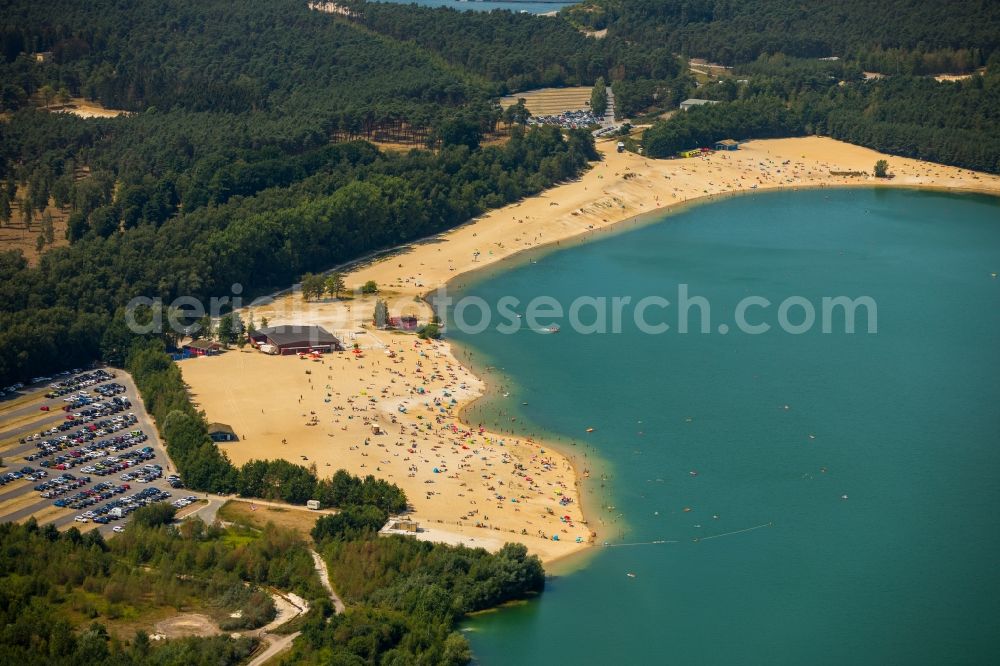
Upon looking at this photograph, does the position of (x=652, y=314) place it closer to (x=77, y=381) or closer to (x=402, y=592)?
(x=77, y=381)

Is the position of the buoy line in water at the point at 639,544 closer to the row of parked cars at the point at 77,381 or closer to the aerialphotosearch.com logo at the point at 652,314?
the aerialphotosearch.com logo at the point at 652,314

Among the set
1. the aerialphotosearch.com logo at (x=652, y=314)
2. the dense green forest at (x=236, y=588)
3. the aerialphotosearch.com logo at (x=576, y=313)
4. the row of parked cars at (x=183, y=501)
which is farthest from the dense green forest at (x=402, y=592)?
the aerialphotosearch.com logo at (x=652, y=314)

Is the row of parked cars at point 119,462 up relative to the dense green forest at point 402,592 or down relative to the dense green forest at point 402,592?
up

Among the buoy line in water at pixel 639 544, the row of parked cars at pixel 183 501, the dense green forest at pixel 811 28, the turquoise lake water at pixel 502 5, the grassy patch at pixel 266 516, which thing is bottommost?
the buoy line in water at pixel 639 544

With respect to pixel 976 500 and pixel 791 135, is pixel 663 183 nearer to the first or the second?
pixel 791 135

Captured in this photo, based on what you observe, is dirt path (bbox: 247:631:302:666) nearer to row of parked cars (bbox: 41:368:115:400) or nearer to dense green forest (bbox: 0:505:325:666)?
dense green forest (bbox: 0:505:325:666)

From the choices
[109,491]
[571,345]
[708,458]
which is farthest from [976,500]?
→ [109,491]
